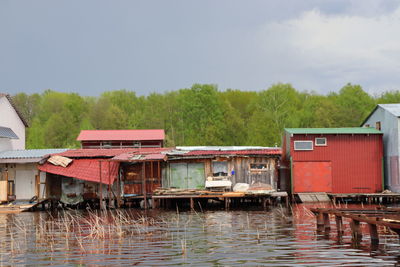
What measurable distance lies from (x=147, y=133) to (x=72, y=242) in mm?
35996

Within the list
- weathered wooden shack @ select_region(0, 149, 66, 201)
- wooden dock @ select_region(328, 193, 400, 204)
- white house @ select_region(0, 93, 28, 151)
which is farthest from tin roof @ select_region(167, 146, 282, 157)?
white house @ select_region(0, 93, 28, 151)

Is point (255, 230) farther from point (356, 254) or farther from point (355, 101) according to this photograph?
point (355, 101)

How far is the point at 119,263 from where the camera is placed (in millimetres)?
17469

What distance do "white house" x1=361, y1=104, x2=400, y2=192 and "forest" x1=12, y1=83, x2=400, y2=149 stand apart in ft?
93.2

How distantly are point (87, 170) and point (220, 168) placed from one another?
10.3m

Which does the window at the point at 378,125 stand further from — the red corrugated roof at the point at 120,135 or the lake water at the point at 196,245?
the red corrugated roof at the point at 120,135

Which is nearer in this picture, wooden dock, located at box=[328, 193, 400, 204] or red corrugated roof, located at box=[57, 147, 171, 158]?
wooden dock, located at box=[328, 193, 400, 204]

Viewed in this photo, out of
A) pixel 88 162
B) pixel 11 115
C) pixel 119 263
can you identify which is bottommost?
pixel 119 263

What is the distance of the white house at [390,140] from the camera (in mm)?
43688

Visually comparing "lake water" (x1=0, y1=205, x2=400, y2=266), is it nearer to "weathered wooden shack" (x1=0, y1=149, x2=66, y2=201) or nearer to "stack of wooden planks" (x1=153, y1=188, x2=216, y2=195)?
"stack of wooden planks" (x1=153, y1=188, x2=216, y2=195)

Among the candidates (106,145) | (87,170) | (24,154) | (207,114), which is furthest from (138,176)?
(207,114)

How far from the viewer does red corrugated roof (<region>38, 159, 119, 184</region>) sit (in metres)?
41.2

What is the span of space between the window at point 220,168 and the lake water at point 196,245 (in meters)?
13.0

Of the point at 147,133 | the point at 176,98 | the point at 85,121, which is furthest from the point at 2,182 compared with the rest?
the point at 176,98
